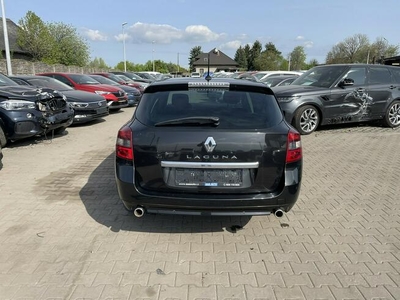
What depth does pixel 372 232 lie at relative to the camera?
3.35m

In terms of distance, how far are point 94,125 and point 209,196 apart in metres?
7.97

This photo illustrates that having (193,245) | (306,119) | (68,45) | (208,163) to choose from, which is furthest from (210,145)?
(68,45)

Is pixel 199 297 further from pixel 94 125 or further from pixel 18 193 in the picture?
pixel 94 125

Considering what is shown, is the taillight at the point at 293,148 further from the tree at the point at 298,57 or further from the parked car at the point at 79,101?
the tree at the point at 298,57

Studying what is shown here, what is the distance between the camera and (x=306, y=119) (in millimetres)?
8266

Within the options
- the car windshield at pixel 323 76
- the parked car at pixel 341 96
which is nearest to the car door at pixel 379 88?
the parked car at pixel 341 96

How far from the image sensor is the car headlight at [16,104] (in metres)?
6.11

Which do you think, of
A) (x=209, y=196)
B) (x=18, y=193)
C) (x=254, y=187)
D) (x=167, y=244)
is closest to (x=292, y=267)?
(x=254, y=187)

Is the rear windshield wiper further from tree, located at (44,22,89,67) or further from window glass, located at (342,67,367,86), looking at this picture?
tree, located at (44,22,89,67)

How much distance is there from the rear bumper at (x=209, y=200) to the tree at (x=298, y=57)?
89.5 meters

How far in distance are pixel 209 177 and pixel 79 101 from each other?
24.7 ft

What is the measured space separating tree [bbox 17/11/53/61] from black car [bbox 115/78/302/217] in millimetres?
36683

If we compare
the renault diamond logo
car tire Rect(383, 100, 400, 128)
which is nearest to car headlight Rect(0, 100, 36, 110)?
the renault diamond logo

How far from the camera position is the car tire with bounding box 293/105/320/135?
26.5ft
